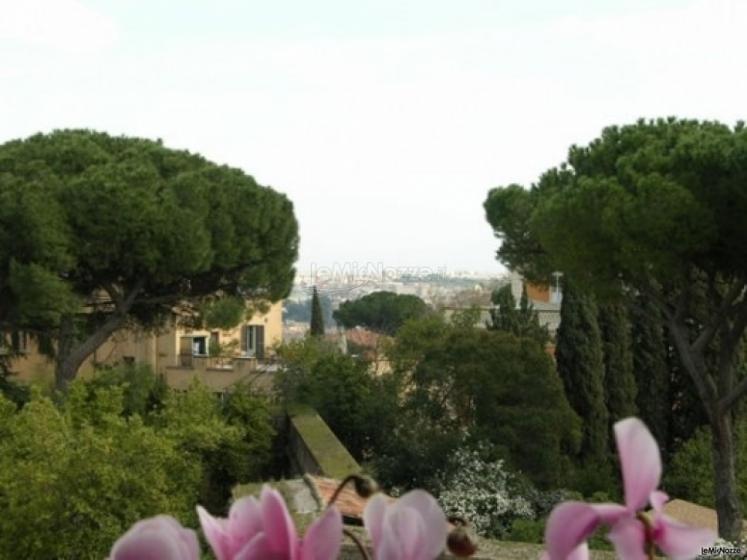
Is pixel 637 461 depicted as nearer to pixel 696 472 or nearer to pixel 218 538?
pixel 218 538

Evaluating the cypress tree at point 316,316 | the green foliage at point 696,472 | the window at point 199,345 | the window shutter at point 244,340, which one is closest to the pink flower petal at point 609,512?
the green foliage at point 696,472

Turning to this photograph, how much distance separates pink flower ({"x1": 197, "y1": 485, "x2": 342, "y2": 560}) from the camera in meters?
0.59

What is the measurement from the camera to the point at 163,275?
51.4ft

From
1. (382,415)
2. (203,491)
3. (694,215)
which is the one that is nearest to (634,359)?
(382,415)

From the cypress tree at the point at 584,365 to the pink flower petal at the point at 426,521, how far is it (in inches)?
613

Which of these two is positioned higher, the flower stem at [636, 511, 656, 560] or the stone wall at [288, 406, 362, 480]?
the flower stem at [636, 511, 656, 560]

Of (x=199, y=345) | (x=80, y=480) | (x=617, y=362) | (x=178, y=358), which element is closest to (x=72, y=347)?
(x=178, y=358)

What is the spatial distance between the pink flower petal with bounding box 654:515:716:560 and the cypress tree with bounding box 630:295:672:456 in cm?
1666

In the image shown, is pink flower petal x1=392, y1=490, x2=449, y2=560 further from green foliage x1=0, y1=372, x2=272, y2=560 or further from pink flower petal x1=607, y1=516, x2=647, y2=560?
green foliage x1=0, y1=372, x2=272, y2=560

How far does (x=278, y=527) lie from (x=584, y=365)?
623 inches

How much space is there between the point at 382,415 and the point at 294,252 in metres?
4.61

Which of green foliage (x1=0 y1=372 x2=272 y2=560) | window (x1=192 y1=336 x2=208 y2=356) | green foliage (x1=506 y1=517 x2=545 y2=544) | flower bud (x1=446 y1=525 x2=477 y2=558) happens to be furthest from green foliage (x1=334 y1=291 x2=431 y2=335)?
flower bud (x1=446 y1=525 x2=477 y2=558)

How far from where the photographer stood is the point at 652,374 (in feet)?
56.5

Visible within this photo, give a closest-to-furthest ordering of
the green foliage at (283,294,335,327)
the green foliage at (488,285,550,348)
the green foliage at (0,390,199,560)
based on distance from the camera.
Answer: the green foliage at (0,390,199,560), the green foliage at (488,285,550,348), the green foliage at (283,294,335,327)
